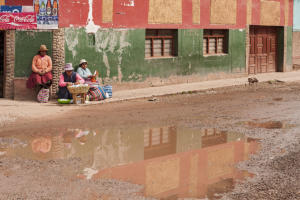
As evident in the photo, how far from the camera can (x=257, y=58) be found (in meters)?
23.1

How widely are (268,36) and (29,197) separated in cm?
1899

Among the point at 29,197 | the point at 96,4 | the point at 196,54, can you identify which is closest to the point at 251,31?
the point at 196,54

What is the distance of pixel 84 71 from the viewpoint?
15406 millimetres

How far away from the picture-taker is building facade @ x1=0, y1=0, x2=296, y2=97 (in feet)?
50.4

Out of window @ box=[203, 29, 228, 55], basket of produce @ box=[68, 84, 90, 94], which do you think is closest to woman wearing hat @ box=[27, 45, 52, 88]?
basket of produce @ box=[68, 84, 90, 94]

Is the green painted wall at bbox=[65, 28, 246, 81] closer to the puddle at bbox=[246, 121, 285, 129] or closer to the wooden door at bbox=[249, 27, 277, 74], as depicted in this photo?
the wooden door at bbox=[249, 27, 277, 74]

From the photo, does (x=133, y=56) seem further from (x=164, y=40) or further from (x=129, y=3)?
(x=164, y=40)

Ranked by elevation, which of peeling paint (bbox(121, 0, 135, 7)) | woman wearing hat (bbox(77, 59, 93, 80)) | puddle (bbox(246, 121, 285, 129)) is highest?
peeling paint (bbox(121, 0, 135, 7))

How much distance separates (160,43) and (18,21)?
5480 mm

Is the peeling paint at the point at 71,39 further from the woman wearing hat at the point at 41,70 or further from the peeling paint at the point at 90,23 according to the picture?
the woman wearing hat at the point at 41,70

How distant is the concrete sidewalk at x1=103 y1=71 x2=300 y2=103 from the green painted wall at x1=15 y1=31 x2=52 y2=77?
2489mm

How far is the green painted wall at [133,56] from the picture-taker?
15.9m

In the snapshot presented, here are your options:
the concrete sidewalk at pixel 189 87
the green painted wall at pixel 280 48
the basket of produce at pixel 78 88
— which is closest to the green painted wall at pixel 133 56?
the concrete sidewalk at pixel 189 87

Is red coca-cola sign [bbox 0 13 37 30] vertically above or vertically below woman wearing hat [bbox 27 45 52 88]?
above
